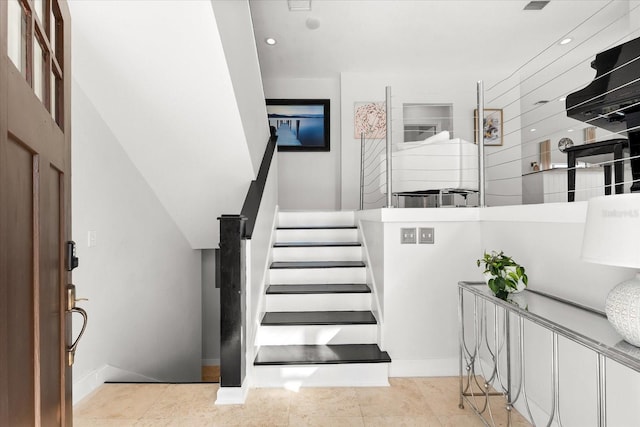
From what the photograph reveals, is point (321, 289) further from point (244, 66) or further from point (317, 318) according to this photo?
point (244, 66)

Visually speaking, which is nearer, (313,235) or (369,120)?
(313,235)

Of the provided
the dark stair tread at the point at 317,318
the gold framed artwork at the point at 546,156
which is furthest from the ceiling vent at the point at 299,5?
the gold framed artwork at the point at 546,156

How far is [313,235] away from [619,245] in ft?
9.98

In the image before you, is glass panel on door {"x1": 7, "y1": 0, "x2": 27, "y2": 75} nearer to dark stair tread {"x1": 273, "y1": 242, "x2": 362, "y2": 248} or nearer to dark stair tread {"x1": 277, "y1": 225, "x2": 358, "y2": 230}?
dark stair tread {"x1": 273, "y1": 242, "x2": 362, "y2": 248}

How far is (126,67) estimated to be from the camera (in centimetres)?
231

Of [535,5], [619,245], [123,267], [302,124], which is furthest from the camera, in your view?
[302,124]

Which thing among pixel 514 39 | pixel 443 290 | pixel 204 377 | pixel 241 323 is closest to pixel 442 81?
pixel 514 39

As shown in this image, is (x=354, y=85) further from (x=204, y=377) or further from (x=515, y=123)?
(x=204, y=377)

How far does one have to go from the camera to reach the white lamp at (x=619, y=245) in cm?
105

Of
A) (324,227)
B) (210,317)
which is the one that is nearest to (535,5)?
(324,227)

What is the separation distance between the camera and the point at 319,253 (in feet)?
Answer: 12.0

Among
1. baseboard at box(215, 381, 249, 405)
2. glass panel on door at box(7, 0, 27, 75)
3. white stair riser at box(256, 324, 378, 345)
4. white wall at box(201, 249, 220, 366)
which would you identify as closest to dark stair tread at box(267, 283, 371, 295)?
white stair riser at box(256, 324, 378, 345)

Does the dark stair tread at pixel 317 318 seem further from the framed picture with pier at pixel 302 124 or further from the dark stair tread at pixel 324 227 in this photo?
the framed picture with pier at pixel 302 124

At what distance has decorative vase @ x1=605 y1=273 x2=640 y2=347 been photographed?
46.9 inches
